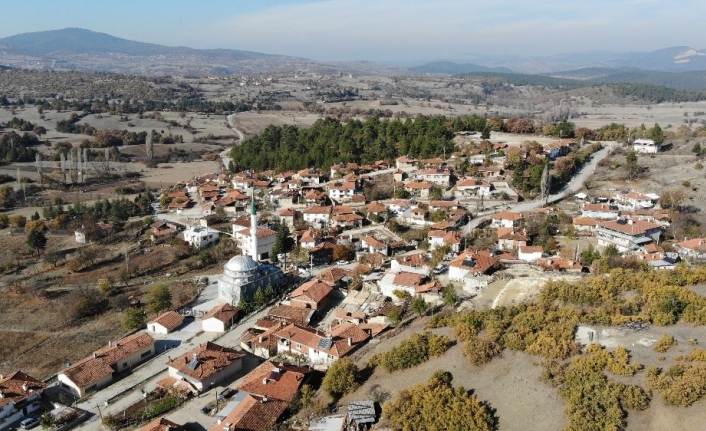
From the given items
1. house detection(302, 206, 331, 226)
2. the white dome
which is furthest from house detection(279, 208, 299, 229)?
the white dome

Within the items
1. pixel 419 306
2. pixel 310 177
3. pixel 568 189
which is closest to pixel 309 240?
pixel 419 306

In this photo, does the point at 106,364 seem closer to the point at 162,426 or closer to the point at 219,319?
the point at 219,319

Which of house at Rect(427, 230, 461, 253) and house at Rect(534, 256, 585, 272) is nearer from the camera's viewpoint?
house at Rect(534, 256, 585, 272)

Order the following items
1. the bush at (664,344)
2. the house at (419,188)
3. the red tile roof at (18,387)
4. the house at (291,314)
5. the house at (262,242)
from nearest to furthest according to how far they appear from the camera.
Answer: the bush at (664,344), the red tile roof at (18,387), the house at (291,314), the house at (262,242), the house at (419,188)

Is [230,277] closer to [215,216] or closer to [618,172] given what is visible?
[215,216]

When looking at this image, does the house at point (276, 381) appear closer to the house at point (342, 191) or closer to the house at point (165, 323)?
the house at point (165, 323)

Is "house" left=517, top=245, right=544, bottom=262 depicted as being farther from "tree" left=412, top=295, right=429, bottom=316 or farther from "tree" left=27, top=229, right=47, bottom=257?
"tree" left=27, top=229, right=47, bottom=257

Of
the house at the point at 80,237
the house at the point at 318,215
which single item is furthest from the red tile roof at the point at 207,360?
the house at the point at 80,237
